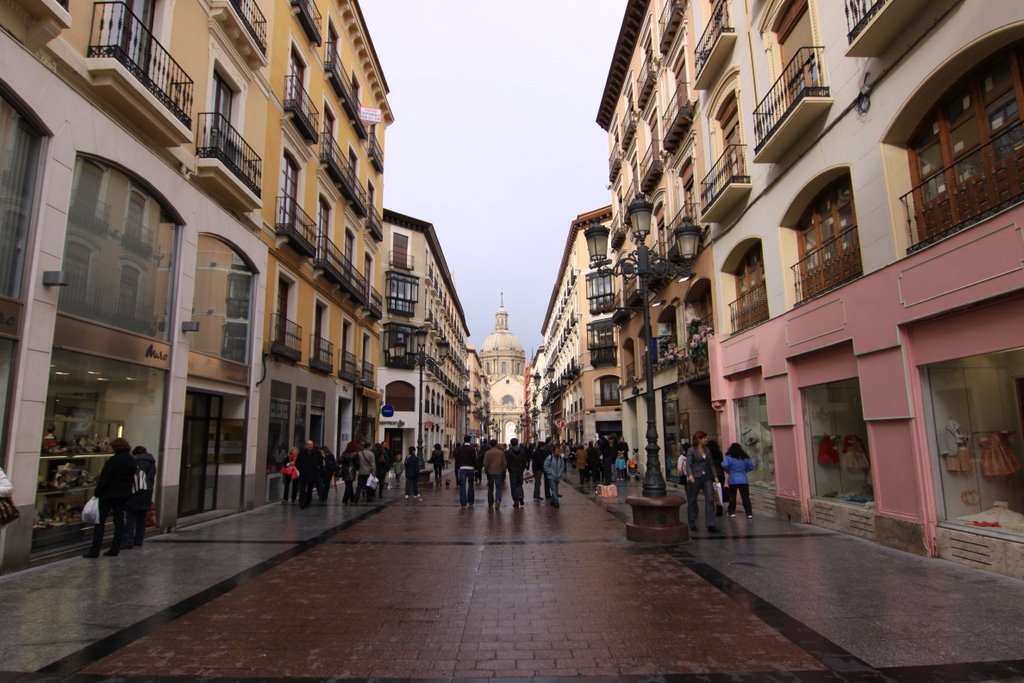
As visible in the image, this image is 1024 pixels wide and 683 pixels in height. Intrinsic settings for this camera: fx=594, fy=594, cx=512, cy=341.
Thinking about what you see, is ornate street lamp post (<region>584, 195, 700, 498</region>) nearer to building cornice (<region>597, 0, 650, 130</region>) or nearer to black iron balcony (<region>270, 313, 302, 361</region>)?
black iron balcony (<region>270, 313, 302, 361</region>)

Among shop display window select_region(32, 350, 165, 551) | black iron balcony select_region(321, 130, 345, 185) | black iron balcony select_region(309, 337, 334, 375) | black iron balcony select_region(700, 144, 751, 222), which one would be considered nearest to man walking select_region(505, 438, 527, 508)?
black iron balcony select_region(309, 337, 334, 375)

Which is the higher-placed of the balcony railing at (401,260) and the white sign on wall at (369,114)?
the white sign on wall at (369,114)

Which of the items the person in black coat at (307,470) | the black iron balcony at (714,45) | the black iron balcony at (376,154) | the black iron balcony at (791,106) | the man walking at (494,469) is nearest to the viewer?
the black iron balcony at (791,106)

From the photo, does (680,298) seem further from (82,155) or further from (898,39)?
(82,155)

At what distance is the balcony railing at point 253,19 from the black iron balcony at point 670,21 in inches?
448

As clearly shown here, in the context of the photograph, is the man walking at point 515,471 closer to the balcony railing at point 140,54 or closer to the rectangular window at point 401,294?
the balcony railing at point 140,54

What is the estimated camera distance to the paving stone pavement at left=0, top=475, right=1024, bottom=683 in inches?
164

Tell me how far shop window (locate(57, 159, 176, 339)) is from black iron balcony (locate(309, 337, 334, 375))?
7.42 meters

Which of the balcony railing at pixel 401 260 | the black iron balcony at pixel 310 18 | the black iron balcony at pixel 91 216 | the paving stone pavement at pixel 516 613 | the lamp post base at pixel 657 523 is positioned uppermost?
the black iron balcony at pixel 310 18

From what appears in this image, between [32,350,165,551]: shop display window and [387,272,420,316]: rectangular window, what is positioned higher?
[387,272,420,316]: rectangular window

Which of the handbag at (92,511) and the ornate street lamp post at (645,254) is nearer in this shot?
the handbag at (92,511)

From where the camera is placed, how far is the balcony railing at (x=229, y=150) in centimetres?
1182

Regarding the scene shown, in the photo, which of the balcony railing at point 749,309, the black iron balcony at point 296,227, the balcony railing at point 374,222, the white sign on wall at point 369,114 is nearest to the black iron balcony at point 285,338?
the black iron balcony at point 296,227

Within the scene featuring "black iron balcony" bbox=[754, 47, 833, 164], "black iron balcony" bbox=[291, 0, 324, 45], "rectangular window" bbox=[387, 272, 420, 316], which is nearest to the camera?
"black iron balcony" bbox=[754, 47, 833, 164]
